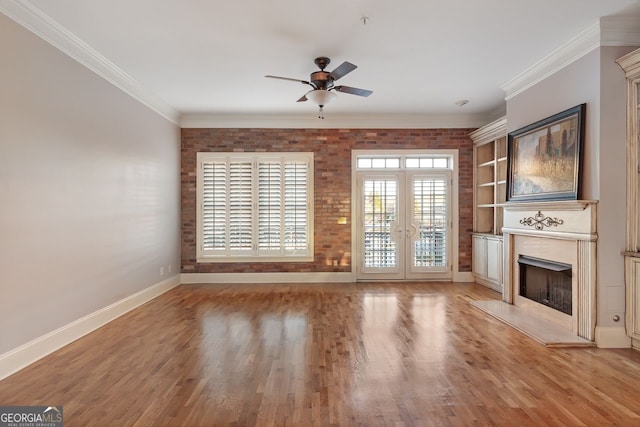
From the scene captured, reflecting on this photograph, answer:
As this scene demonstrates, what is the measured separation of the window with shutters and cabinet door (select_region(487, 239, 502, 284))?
10.3 ft

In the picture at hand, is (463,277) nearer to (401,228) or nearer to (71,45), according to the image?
(401,228)

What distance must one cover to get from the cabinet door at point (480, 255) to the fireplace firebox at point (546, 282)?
4.87ft

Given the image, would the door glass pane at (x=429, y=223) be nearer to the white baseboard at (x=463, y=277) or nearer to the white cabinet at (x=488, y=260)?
the white baseboard at (x=463, y=277)

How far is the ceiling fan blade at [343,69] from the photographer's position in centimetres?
334

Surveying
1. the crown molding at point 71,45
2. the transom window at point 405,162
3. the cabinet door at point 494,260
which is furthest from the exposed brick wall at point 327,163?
the crown molding at point 71,45

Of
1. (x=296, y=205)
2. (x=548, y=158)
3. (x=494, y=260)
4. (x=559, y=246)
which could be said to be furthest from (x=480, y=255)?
(x=296, y=205)

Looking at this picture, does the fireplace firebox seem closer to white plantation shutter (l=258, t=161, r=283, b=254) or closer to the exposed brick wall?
the exposed brick wall

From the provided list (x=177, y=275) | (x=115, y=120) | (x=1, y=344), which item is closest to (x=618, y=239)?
(x=1, y=344)

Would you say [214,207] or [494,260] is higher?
[214,207]

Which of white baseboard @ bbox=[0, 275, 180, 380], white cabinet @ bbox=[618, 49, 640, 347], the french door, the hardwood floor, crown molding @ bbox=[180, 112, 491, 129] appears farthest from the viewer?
the french door

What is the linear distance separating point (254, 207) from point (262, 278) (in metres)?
1.34

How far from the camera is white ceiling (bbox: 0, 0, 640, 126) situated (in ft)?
9.87

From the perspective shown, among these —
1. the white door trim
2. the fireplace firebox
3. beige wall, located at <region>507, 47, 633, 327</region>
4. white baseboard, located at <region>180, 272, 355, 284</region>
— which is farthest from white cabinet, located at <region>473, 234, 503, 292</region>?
white baseboard, located at <region>180, 272, 355, 284</region>

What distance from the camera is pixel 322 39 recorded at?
3.53 m
